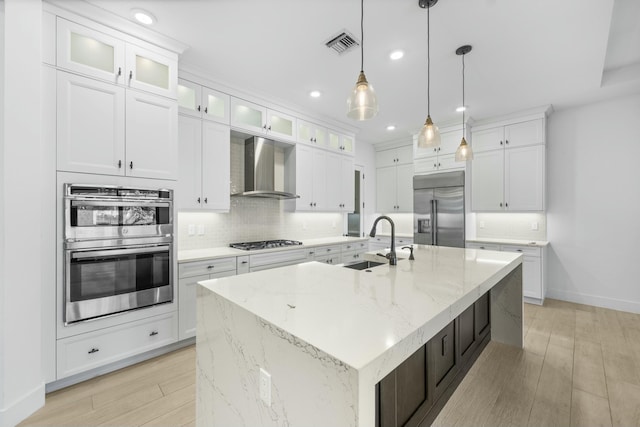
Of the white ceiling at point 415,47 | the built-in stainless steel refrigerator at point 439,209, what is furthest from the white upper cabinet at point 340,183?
the built-in stainless steel refrigerator at point 439,209

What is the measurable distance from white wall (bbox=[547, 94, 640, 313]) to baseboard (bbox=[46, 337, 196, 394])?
5249 mm

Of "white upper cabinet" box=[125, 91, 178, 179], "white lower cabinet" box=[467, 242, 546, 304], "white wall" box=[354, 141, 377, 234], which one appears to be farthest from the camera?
"white wall" box=[354, 141, 377, 234]

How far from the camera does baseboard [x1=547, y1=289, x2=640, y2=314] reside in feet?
12.3

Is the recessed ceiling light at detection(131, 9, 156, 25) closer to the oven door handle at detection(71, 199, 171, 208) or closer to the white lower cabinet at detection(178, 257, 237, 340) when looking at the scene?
the oven door handle at detection(71, 199, 171, 208)

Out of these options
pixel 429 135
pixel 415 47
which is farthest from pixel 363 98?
pixel 415 47

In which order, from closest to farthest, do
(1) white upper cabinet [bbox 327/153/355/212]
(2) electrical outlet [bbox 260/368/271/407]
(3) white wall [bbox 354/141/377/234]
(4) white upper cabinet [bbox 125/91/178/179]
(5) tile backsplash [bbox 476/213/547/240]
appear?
(2) electrical outlet [bbox 260/368/271/407] < (4) white upper cabinet [bbox 125/91/178/179] < (5) tile backsplash [bbox 476/213/547/240] < (1) white upper cabinet [bbox 327/153/355/212] < (3) white wall [bbox 354/141/377/234]

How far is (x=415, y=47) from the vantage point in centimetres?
262

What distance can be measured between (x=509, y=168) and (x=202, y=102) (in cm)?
445

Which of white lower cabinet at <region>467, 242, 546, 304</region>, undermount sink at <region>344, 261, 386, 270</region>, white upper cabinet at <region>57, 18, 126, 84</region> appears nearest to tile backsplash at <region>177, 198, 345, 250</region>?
white upper cabinet at <region>57, 18, 126, 84</region>

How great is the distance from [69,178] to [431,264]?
9.21 feet

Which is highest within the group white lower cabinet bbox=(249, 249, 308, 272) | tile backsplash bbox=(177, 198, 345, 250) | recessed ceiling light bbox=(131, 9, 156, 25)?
recessed ceiling light bbox=(131, 9, 156, 25)

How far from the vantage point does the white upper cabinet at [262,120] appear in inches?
136

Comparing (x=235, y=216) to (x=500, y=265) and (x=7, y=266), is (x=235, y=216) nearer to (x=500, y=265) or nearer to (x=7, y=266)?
(x=7, y=266)

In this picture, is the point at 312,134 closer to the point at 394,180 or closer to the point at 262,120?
the point at 262,120
